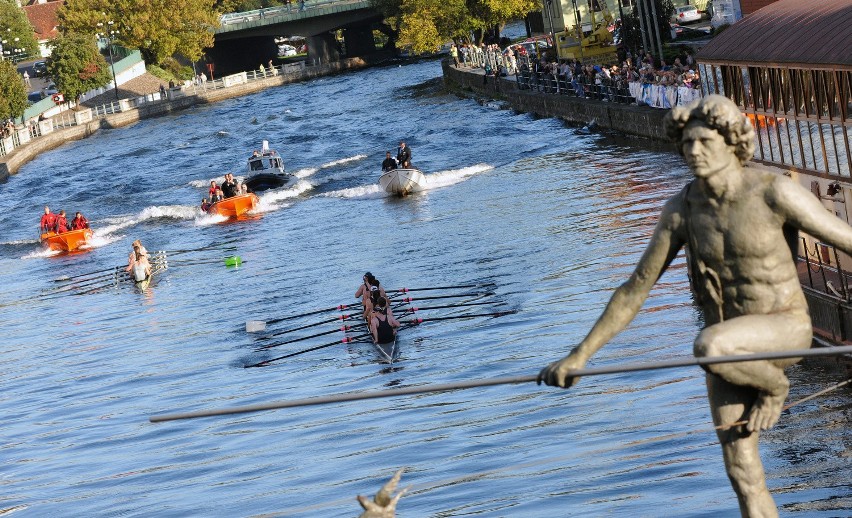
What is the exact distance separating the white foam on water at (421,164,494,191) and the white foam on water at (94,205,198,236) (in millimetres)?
8846

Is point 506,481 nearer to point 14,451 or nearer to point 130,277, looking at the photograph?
point 14,451

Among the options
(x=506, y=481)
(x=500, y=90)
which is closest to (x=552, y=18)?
(x=500, y=90)

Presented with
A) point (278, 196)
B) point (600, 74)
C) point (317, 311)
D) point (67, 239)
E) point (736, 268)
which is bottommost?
point (278, 196)

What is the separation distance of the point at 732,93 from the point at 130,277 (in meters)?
23.7

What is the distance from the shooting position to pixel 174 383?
29391 mm

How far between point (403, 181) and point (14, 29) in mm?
95501

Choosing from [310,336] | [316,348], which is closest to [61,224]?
[310,336]

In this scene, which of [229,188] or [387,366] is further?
[229,188]

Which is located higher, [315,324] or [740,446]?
[740,446]

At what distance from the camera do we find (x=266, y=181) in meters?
59.5

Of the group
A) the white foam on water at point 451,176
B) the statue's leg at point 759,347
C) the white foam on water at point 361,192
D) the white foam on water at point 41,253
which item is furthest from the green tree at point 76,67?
the statue's leg at point 759,347

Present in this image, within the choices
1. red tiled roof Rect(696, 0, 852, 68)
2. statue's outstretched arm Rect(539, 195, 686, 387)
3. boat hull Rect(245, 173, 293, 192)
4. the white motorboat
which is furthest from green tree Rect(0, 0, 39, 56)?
statue's outstretched arm Rect(539, 195, 686, 387)

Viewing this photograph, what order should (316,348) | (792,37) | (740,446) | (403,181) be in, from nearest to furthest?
(740,446) < (792,37) < (316,348) < (403,181)

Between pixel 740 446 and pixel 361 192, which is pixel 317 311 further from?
pixel 740 446
